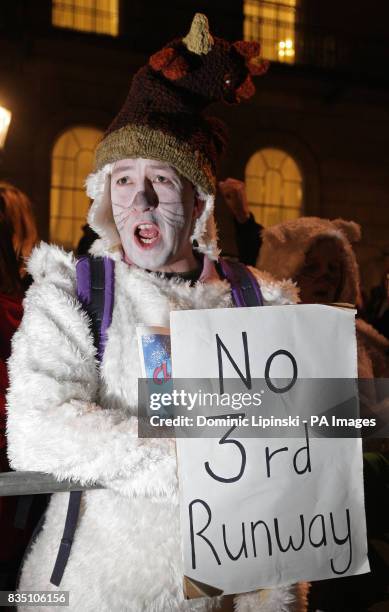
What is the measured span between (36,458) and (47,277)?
0.44 m

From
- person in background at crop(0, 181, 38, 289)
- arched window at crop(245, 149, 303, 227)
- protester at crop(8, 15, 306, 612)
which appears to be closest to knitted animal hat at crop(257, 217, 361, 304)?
person in background at crop(0, 181, 38, 289)

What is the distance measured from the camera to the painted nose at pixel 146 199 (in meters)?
1.72

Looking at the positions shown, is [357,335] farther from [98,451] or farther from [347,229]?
[98,451]

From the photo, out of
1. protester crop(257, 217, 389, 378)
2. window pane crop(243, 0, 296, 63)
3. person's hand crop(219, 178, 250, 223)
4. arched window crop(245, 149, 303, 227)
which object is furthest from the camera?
window pane crop(243, 0, 296, 63)

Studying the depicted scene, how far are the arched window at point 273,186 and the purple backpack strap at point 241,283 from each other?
9941 mm

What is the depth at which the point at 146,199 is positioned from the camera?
1.72 meters

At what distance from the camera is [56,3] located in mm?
11141

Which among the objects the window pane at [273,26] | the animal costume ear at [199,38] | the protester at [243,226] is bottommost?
the animal costume ear at [199,38]

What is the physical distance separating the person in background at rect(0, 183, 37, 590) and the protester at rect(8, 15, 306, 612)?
0.19 meters

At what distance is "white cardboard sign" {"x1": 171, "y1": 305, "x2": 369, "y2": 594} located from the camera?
1.42m

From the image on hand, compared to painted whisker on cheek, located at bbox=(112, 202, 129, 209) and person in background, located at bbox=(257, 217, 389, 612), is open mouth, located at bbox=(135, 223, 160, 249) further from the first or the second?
person in background, located at bbox=(257, 217, 389, 612)

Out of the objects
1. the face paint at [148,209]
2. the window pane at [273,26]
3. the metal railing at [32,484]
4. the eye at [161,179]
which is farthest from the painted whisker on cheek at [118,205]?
the window pane at [273,26]

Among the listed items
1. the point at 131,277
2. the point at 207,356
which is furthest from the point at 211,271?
the point at 207,356

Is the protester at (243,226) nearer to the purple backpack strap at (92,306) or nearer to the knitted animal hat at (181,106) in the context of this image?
the knitted animal hat at (181,106)
